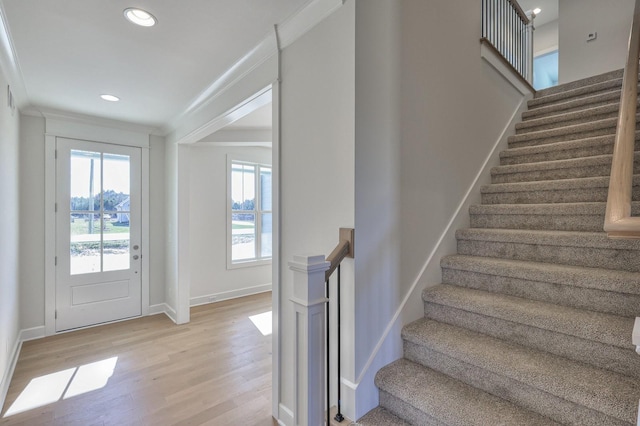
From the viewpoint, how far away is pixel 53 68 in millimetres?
2361

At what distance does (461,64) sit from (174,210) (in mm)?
3439

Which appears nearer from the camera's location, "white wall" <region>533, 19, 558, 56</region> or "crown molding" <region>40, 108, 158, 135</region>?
"crown molding" <region>40, 108, 158, 135</region>

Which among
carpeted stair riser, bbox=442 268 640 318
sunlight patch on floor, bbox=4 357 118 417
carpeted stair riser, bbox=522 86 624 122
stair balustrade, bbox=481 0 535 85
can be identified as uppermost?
stair balustrade, bbox=481 0 535 85

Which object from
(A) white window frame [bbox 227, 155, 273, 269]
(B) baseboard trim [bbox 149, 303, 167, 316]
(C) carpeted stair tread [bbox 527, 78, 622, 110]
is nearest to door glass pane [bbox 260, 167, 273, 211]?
(A) white window frame [bbox 227, 155, 273, 269]

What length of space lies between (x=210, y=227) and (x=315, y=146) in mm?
3358

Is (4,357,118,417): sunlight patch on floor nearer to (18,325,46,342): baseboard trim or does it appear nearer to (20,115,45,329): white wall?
(18,325,46,342): baseboard trim

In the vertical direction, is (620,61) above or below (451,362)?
above

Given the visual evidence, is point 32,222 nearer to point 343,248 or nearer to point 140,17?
point 140,17

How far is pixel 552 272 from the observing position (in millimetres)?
1652

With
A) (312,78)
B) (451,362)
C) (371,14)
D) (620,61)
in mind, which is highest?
(620,61)

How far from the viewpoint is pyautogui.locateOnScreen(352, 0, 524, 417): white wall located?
1568 mm

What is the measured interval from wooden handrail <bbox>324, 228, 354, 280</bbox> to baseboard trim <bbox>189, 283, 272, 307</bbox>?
3678 mm

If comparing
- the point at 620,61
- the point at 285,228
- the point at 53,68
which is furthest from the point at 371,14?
the point at 620,61

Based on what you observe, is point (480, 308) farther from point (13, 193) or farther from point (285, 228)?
point (13, 193)
